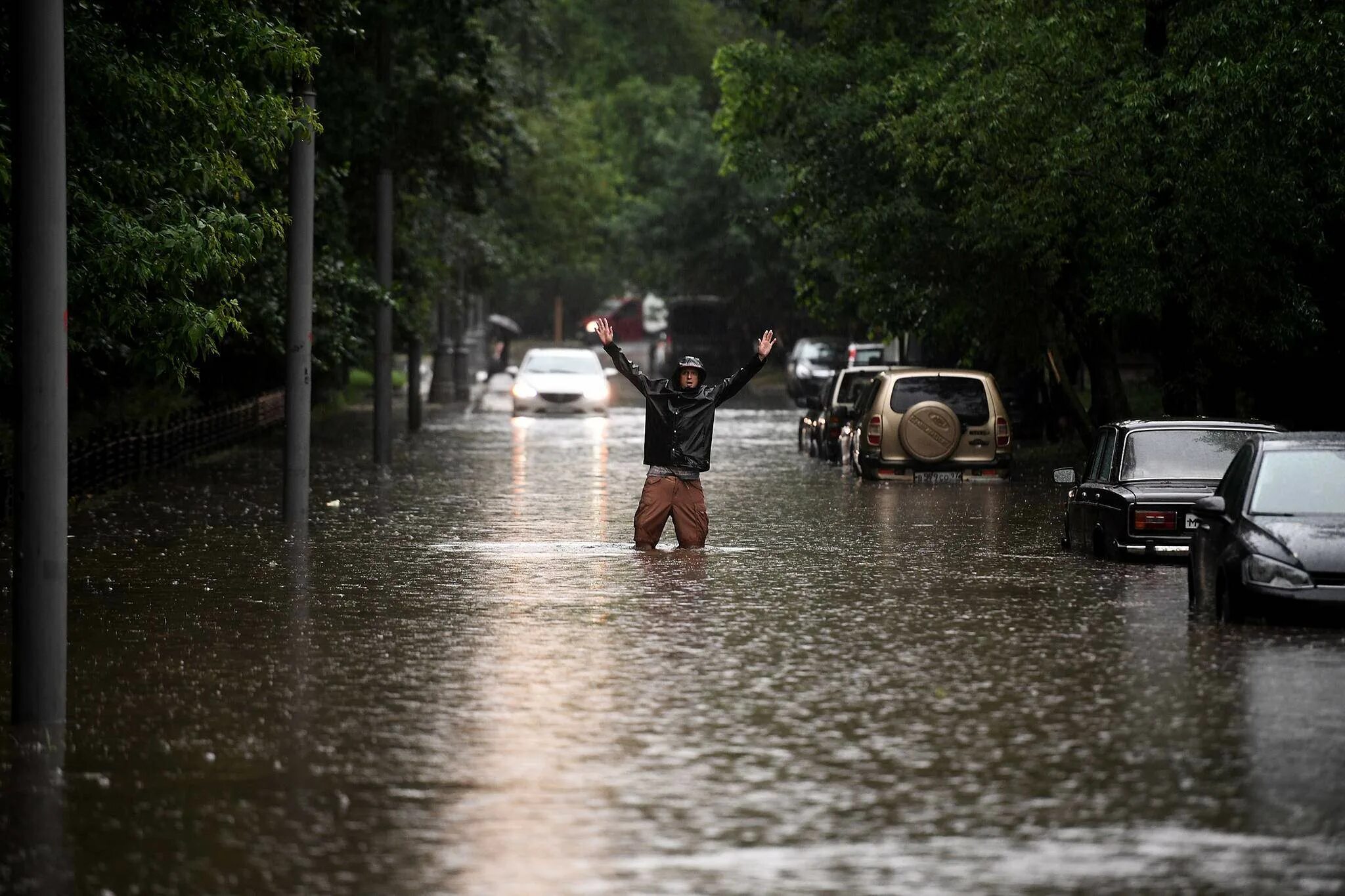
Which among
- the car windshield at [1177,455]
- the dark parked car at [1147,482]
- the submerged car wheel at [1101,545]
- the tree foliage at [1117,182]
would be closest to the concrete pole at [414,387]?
the tree foliage at [1117,182]

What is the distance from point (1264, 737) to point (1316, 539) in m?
4.05

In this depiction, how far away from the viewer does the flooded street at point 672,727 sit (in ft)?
25.3

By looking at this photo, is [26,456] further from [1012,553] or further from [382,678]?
[1012,553]

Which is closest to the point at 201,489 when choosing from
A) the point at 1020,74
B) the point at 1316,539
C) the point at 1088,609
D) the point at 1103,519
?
the point at 1020,74

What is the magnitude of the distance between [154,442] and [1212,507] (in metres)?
18.6

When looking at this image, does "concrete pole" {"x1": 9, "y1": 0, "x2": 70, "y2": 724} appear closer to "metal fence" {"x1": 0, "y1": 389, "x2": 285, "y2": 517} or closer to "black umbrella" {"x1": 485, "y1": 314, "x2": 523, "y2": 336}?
"metal fence" {"x1": 0, "y1": 389, "x2": 285, "y2": 517}

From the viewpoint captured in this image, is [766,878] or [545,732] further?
[545,732]

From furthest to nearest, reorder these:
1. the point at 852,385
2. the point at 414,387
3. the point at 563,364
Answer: the point at 563,364, the point at 414,387, the point at 852,385

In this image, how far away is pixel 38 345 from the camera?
10.4 meters

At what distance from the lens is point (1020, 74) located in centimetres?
2689

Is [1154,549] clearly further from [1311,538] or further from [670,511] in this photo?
[1311,538]

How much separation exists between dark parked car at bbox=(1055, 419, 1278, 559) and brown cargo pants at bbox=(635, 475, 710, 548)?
2.93 metres

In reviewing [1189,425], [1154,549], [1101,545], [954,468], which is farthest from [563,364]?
[1154,549]

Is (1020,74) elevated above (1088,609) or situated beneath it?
elevated above
